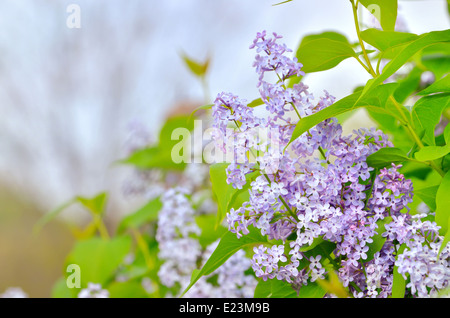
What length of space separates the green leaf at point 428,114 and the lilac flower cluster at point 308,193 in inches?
1.9

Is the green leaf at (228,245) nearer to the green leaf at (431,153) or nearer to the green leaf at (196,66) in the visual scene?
the green leaf at (431,153)

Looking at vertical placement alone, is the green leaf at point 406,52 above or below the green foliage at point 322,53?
below

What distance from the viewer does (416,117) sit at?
1.53 feet

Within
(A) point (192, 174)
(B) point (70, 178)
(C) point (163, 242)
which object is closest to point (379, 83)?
(C) point (163, 242)

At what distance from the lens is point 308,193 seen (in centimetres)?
41

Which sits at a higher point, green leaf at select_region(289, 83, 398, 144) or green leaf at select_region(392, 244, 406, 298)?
green leaf at select_region(289, 83, 398, 144)

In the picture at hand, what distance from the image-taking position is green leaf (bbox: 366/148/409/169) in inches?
16.6

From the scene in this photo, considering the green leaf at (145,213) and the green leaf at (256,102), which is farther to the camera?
the green leaf at (145,213)

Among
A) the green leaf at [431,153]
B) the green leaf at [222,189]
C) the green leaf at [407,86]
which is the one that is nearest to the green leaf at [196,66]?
the green leaf at [407,86]

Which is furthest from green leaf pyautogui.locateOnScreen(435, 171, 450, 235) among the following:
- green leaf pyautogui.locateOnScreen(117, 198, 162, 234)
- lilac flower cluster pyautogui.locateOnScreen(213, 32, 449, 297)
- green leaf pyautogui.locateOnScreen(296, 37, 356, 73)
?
green leaf pyautogui.locateOnScreen(117, 198, 162, 234)

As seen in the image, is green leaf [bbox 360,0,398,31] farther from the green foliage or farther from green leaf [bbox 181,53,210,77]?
green leaf [bbox 181,53,210,77]

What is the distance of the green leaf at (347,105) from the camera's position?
39cm

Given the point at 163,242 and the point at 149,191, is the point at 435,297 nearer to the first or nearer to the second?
the point at 163,242

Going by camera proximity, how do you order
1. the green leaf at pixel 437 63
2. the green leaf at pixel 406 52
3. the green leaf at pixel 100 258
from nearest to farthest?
the green leaf at pixel 406 52, the green leaf at pixel 437 63, the green leaf at pixel 100 258
